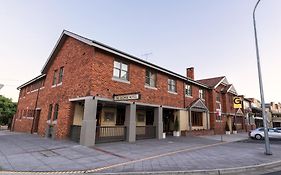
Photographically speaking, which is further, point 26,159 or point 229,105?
point 229,105

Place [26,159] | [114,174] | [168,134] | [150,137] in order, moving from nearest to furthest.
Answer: [114,174] < [26,159] < [150,137] < [168,134]

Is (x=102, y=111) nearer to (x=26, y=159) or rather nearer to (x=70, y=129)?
(x=70, y=129)

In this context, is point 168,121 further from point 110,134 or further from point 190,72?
point 110,134

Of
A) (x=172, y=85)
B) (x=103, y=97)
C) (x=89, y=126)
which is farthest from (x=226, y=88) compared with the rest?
(x=89, y=126)

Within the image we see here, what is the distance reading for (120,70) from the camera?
1439 cm

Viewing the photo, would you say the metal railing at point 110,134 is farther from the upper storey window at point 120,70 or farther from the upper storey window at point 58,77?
the upper storey window at point 58,77

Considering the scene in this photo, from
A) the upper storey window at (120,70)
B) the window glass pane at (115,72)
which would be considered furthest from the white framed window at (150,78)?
the window glass pane at (115,72)

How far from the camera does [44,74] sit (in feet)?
67.3

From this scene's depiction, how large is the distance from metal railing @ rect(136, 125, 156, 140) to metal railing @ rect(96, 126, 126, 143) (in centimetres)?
190

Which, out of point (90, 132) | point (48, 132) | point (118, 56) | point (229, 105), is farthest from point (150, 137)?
point (229, 105)

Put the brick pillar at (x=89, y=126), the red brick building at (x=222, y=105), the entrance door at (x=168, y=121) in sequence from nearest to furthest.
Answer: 1. the brick pillar at (x=89, y=126)
2. the entrance door at (x=168, y=121)
3. the red brick building at (x=222, y=105)

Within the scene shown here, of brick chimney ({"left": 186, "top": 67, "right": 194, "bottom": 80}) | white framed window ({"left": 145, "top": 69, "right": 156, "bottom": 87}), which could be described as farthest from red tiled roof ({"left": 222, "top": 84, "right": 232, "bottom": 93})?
white framed window ({"left": 145, "top": 69, "right": 156, "bottom": 87})

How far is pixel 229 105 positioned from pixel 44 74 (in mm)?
27314

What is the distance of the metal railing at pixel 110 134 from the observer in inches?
503
